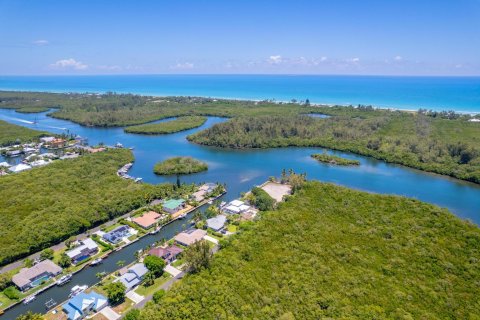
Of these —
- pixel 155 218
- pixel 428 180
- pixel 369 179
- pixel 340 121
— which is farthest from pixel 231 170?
pixel 340 121

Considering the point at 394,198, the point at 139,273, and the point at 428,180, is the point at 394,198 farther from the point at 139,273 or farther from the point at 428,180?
the point at 139,273

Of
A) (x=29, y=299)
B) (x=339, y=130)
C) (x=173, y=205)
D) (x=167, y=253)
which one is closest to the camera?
(x=29, y=299)

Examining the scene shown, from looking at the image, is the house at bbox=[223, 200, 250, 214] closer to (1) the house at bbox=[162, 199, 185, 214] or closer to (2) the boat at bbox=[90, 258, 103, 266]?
(1) the house at bbox=[162, 199, 185, 214]

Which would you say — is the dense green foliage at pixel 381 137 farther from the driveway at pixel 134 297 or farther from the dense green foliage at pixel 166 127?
the driveway at pixel 134 297

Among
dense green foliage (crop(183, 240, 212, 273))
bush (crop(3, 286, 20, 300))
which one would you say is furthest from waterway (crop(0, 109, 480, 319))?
dense green foliage (crop(183, 240, 212, 273))

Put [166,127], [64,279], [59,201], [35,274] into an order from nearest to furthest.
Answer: [35,274]
[64,279]
[59,201]
[166,127]

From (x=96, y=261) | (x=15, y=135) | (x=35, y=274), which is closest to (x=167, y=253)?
(x=96, y=261)

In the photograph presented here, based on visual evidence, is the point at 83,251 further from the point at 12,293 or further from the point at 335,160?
the point at 335,160
